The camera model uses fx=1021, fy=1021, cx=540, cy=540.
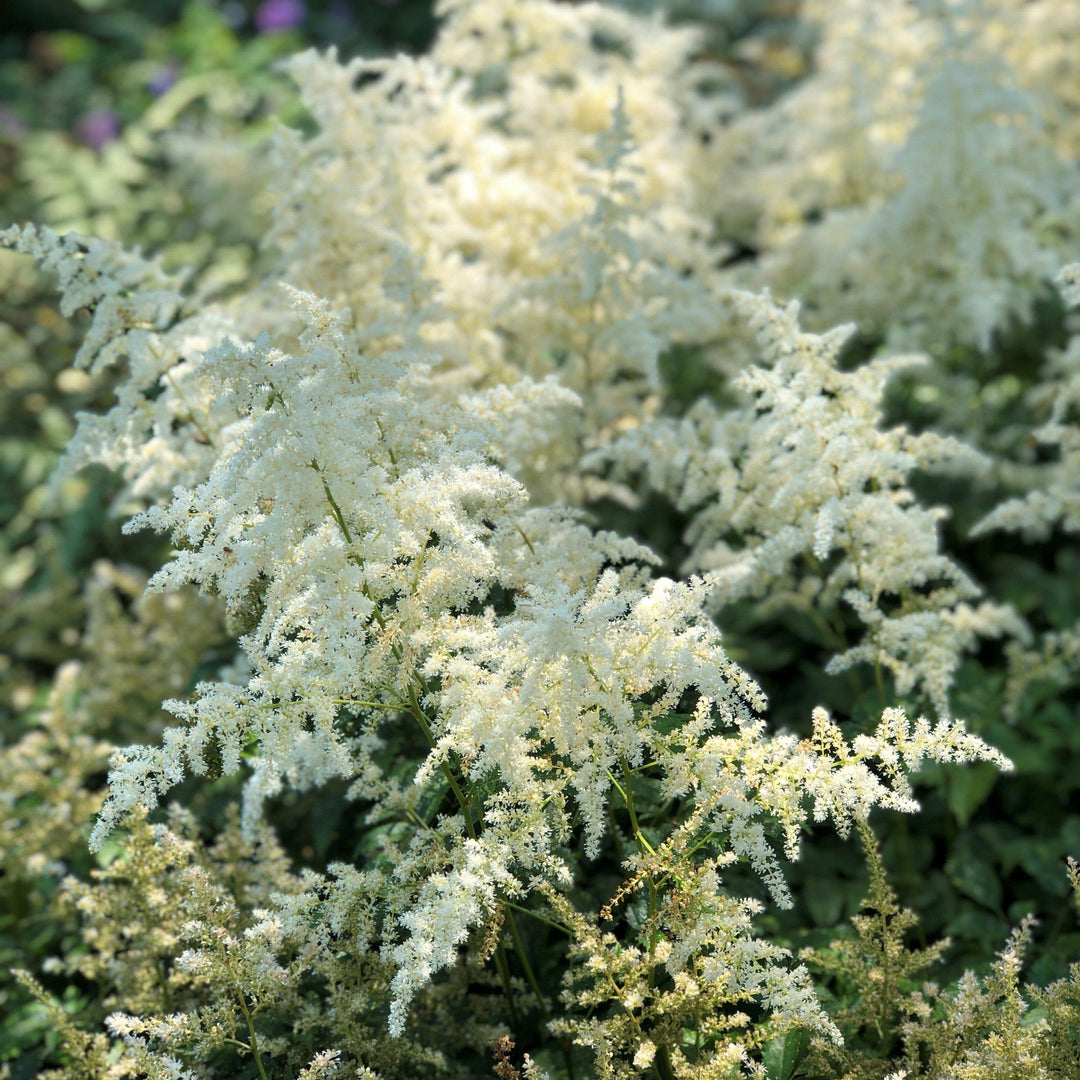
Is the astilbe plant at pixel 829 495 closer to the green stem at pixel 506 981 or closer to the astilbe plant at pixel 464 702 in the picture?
the astilbe plant at pixel 464 702

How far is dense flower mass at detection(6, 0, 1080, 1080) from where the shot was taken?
1653mm

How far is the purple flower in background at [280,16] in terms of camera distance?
6.32 metres

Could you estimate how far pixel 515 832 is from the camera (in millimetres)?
1646

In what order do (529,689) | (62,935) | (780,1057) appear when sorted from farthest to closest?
(62,935) < (780,1057) < (529,689)

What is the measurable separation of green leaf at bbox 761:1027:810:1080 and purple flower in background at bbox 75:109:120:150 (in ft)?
18.2

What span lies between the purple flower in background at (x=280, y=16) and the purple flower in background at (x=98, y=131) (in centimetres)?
119

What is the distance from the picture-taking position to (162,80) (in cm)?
568

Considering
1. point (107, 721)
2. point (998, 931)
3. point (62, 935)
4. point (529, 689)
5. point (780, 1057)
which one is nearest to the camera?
point (529, 689)

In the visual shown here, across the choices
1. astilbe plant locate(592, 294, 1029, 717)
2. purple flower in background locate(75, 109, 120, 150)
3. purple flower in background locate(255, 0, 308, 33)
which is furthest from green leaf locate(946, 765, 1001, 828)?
purple flower in background locate(255, 0, 308, 33)

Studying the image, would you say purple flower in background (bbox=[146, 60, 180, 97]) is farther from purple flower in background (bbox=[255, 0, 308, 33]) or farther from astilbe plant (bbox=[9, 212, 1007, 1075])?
astilbe plant (bbox=[9, 212, 1007, 1075])

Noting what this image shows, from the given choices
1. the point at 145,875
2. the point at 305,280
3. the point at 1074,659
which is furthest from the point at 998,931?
the point at 305,280

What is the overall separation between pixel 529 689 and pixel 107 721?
208 centimetres

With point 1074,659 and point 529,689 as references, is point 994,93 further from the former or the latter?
point 529,689

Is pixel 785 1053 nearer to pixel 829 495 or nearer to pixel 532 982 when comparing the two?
pixel 532 982
